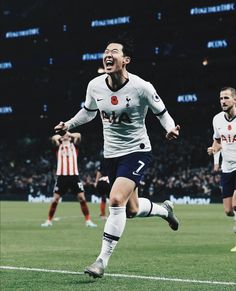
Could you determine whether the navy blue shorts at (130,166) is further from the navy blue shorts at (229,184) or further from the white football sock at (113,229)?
the navy blue shorts at (229,184)

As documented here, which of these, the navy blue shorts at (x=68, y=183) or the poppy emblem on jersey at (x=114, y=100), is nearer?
the poppy emblem on jersey at (x=114, y=100)

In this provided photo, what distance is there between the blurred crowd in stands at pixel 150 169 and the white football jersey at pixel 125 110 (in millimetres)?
30751

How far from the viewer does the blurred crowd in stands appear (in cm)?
4112

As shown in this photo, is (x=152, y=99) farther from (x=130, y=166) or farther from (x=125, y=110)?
(x=130, y=166)

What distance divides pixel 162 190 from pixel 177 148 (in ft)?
14.2

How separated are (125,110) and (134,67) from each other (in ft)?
91.3

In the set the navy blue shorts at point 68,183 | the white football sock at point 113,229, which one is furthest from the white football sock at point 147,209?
the navy blue shorts at point 68,183

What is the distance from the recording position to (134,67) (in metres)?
36.5

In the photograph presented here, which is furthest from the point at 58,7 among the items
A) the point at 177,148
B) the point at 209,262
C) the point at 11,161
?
A: the point at 209,262

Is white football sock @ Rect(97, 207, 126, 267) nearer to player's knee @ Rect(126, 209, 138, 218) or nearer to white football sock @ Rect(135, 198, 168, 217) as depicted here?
player's knee @ Rect(126, 209, 138, 218)

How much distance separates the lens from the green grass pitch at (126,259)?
7993 mm

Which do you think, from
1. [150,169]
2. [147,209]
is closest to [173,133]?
[147,209]

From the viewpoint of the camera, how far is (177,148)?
45.4 m

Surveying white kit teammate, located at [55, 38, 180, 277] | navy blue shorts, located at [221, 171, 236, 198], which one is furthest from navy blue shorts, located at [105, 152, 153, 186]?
navy blue shorts, located at [221, 171, 236, 198]
